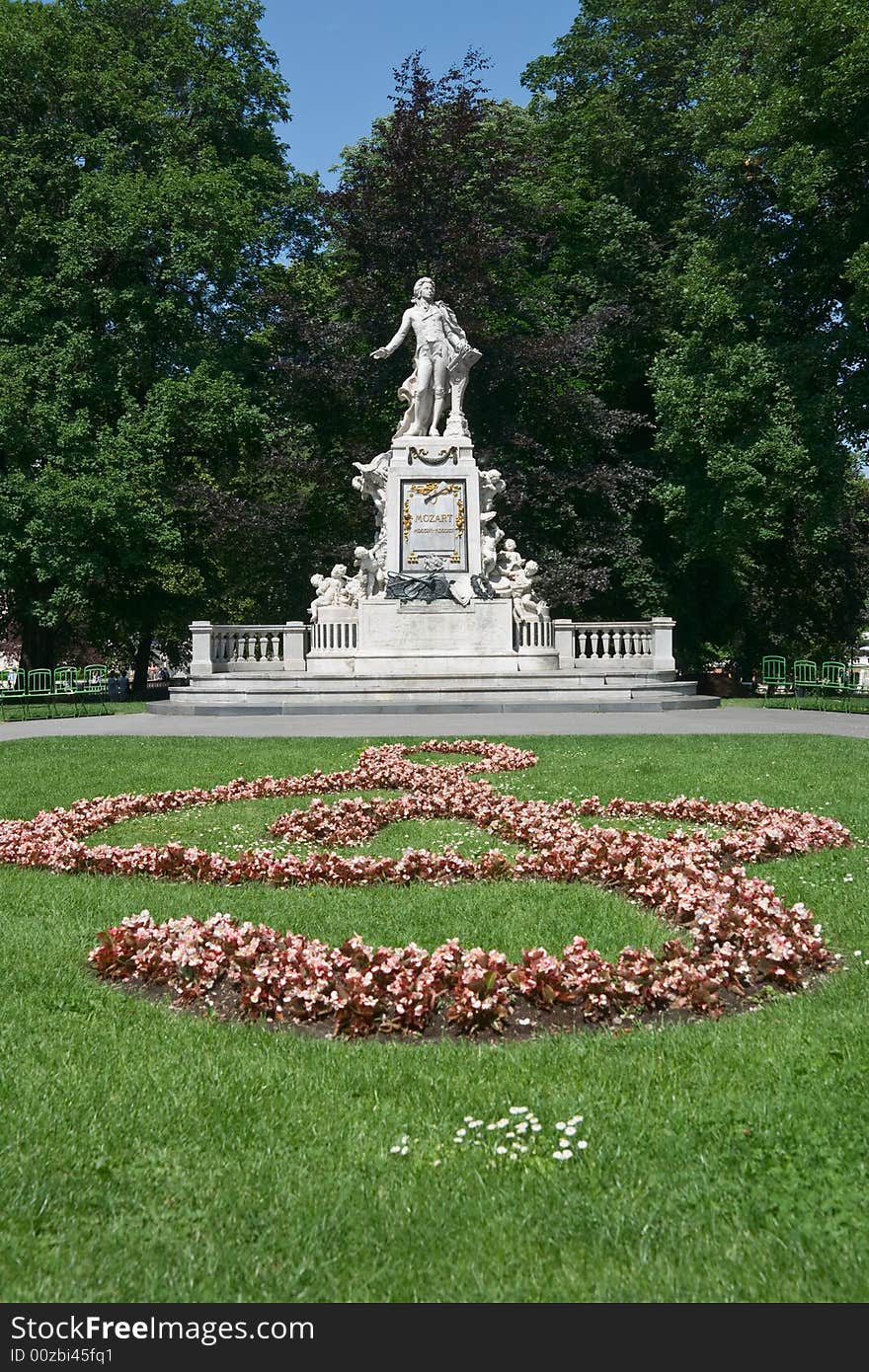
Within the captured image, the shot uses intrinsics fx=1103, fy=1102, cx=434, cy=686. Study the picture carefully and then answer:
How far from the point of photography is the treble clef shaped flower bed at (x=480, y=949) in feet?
13.5

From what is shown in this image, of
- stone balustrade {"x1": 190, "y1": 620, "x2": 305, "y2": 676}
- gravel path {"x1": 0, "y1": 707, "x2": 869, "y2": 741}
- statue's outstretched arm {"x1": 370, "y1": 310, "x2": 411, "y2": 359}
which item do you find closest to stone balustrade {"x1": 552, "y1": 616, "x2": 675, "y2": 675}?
gravel path {"x1": 0, "y1": 707, "x2": 869, "y2": 741}

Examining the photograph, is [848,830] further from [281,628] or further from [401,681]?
[281,628]

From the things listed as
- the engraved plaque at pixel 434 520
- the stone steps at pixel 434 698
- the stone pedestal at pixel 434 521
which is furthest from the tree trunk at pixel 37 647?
the engraved plaque at pixel 434 520

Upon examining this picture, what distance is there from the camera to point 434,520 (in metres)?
24.4

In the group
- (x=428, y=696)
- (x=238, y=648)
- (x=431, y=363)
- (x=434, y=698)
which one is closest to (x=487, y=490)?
(x=431, y=363)

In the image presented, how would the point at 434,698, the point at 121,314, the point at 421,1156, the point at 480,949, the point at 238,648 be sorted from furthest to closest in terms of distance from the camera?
the point at 121,314 < the point at 238,648 < the point at 434,698 < the point at 480,949 < the point at 421,1156

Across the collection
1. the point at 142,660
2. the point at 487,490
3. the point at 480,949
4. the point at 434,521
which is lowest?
the point at 480,949

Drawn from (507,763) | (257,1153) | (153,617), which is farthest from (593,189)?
(257,1153)

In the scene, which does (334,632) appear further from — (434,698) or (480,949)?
(480,949)

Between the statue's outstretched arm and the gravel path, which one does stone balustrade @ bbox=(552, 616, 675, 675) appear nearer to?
the gravel path

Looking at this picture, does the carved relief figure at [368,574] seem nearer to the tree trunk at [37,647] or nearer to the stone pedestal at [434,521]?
the stone pedestal at [434,521]

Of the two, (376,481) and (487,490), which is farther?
(376,481)

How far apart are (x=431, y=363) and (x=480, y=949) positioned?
23.0 m

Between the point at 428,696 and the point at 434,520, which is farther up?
the point at 434,520
